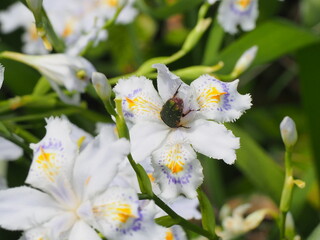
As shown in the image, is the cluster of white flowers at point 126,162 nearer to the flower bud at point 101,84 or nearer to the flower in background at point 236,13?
the flower bud at point 101,84

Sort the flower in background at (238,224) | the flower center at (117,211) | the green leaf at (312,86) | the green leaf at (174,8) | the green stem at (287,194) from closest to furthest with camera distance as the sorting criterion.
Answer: the flower center at (117,211) → the green stem at (287,194) → the flower in background at (238,224) → the green leaf at (174,8) → the green leaf at (312,86)

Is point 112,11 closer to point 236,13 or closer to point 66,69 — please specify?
Answer: point 236,13

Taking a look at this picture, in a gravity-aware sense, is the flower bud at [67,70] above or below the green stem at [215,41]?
above

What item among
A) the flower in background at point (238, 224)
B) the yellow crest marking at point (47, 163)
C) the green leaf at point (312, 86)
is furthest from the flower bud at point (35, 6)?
the green leaf at point (312, 86)

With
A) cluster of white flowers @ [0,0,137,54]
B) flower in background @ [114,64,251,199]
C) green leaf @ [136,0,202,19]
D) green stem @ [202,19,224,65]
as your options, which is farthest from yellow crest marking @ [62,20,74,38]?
flower in background @ [114,64,251,199]

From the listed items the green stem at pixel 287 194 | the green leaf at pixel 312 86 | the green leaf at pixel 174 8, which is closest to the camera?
the green stem at pixel 287 194

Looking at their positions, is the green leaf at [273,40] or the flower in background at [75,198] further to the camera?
the green leaf at [273,40]

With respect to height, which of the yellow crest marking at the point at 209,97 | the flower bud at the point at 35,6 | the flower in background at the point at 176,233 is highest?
the flower bud at the point at 35,6
